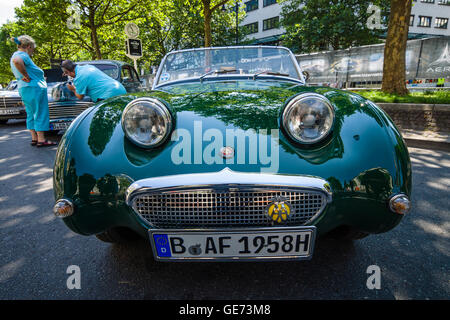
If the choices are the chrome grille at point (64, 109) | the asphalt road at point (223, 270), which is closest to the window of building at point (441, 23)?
the asphalt road at point (223, 270)

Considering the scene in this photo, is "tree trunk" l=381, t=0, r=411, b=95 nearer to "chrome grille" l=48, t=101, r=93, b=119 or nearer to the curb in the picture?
the curb

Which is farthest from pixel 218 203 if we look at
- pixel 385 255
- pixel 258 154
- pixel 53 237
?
pixel 53 237

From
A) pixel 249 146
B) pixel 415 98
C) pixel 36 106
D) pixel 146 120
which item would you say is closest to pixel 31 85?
pixel 36 106

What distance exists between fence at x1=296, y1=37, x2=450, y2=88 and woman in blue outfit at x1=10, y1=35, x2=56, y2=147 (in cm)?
1082

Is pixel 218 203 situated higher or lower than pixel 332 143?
lower

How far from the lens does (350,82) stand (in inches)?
481

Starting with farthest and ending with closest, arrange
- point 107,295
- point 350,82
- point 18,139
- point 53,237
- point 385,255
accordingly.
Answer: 1. point 350,82
2. point 18,139
3. point 53,237
4. point 385,255
5. point 107,295

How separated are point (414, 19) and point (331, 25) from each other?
56.1 ft

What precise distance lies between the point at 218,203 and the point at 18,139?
21.0 ft

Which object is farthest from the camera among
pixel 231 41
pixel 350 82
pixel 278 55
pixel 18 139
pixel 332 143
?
pixel 231 41

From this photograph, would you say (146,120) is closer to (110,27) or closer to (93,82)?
(93,82)

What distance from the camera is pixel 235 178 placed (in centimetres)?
114

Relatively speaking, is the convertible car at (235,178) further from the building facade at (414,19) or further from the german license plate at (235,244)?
the building facade at (414,19)
